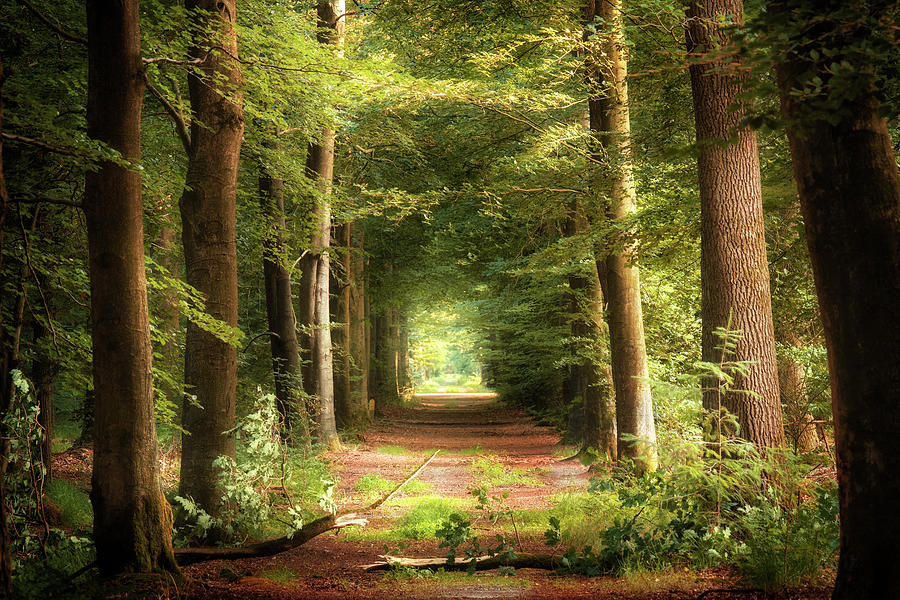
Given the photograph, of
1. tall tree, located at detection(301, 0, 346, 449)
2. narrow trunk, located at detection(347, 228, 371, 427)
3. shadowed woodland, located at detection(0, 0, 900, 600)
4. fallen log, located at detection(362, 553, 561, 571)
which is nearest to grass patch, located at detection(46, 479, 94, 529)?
shadowed woodland, located at detection(0, 0, 900, 600)

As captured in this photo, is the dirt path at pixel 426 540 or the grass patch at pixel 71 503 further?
the grass patch at pixel 71 503

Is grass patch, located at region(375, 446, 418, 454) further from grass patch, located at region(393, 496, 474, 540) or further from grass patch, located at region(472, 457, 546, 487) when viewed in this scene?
grass patch, located at region(393, 496, 474, 540)

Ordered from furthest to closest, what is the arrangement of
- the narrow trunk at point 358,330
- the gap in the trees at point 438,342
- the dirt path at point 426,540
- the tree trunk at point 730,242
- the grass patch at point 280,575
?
the gap in the trees at point 438,342, the narrow trunk at point 358,330, the tree trunk at point 730,242, the grass patch at point 280,575, the dirt path at point 426,540

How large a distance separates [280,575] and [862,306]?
5357 millimetres

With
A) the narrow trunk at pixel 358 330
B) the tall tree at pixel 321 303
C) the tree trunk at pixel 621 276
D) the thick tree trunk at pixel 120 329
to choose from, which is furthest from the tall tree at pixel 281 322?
the narrow trunk at pixel 358 330

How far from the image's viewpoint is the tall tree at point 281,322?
13.7m

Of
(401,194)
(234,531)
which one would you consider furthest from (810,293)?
(234,531)

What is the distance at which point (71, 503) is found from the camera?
9812mm

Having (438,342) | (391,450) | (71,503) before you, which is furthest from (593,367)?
(438,342)

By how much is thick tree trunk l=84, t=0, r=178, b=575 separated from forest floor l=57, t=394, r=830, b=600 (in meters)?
0.62

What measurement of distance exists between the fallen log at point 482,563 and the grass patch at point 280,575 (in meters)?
0.80

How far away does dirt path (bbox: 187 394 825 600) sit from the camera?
19.4 feet

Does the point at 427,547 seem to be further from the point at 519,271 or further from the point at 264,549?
the point at 519,271

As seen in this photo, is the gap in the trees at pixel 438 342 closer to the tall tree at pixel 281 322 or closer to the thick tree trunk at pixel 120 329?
the tall tree at pixel 281 322
